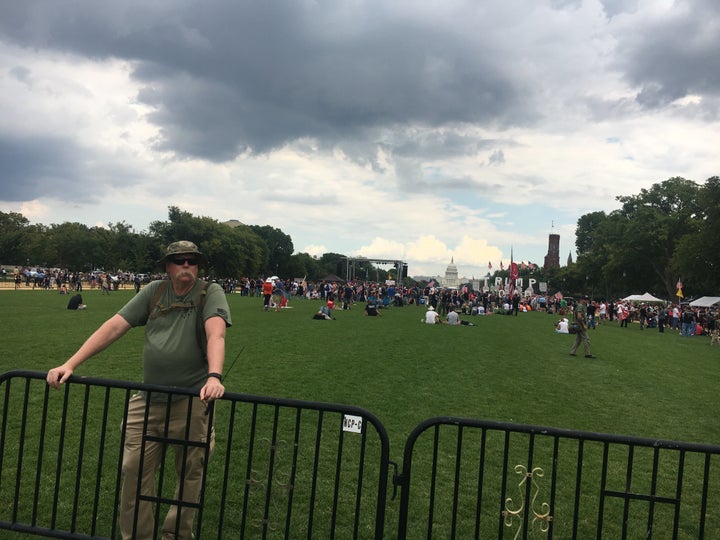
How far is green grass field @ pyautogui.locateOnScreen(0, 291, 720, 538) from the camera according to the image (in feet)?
25.6

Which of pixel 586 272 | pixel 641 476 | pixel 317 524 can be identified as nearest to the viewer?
pixel 317 524

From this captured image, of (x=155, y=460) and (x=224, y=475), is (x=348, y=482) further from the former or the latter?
(x=155, y=460)

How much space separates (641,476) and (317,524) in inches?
142

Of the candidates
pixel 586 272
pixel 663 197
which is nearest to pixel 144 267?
pixel 586 272

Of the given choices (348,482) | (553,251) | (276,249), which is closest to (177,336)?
(348,482)

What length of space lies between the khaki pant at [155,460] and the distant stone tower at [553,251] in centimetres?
16708

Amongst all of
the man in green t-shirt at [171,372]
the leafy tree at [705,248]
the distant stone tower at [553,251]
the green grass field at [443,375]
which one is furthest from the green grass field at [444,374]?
the distant stone tower at [553,251]

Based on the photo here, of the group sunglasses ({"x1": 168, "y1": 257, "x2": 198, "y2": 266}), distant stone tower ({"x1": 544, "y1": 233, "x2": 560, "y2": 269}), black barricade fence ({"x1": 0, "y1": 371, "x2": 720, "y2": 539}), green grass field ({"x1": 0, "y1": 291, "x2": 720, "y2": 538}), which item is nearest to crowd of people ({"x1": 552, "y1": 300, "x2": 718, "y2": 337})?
green grass field ({"x1": 0, "y1": 291, "x2": 720, "y2": 538})

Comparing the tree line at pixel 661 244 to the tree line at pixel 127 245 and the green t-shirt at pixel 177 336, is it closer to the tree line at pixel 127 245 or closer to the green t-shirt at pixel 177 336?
the tree line at pixel 127 245

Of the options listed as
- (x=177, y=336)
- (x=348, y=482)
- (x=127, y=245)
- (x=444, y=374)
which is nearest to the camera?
(x=177, y=336)

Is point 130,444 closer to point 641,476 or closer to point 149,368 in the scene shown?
point 149,368

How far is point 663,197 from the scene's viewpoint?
6191 cm

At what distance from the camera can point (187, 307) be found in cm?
349

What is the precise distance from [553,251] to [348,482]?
167266mm
